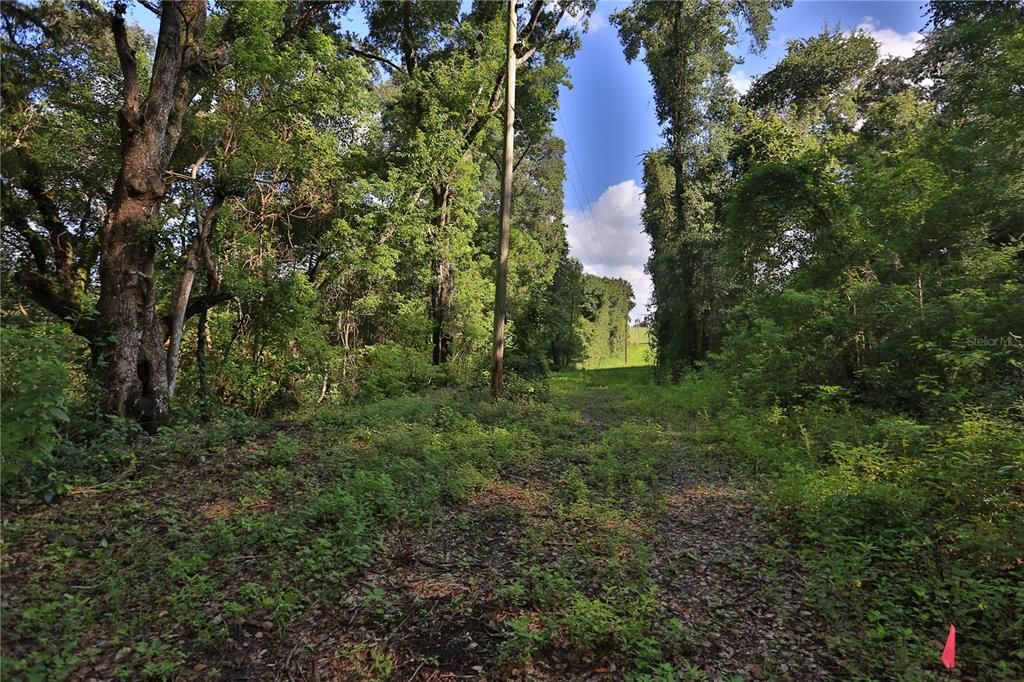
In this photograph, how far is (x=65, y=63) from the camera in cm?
1087

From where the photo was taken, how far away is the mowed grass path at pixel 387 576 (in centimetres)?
298

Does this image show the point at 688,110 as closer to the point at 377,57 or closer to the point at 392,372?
the point at 377,57

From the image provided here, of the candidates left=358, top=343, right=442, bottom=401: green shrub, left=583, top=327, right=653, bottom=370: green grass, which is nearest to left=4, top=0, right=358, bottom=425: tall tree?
left=358, top=343, right=442, bottom=401: green shrub

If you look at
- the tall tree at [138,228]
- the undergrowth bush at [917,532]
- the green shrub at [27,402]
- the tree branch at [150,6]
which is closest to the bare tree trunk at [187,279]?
the tall tree at [138,228]

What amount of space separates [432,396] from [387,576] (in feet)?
27.7

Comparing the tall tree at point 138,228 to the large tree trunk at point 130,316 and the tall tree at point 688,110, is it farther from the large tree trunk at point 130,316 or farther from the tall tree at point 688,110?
the tall tree at point 688,110

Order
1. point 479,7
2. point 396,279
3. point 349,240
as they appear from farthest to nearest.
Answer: point 479,7, point 396,279, point 349,240

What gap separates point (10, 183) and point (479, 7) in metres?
15.2

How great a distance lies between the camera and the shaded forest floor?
9.77 ft

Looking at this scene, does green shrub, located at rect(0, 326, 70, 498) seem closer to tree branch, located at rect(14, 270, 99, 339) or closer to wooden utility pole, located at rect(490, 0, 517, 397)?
tree branch, located at rect(14, 270, 99, 339)

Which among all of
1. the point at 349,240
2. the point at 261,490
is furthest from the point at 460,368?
the point at 261,490

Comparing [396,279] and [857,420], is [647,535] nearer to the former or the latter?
[857,420]

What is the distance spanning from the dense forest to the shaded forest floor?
0.03 metres

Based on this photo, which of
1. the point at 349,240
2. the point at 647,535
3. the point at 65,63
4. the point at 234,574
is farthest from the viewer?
the point at 349,240
